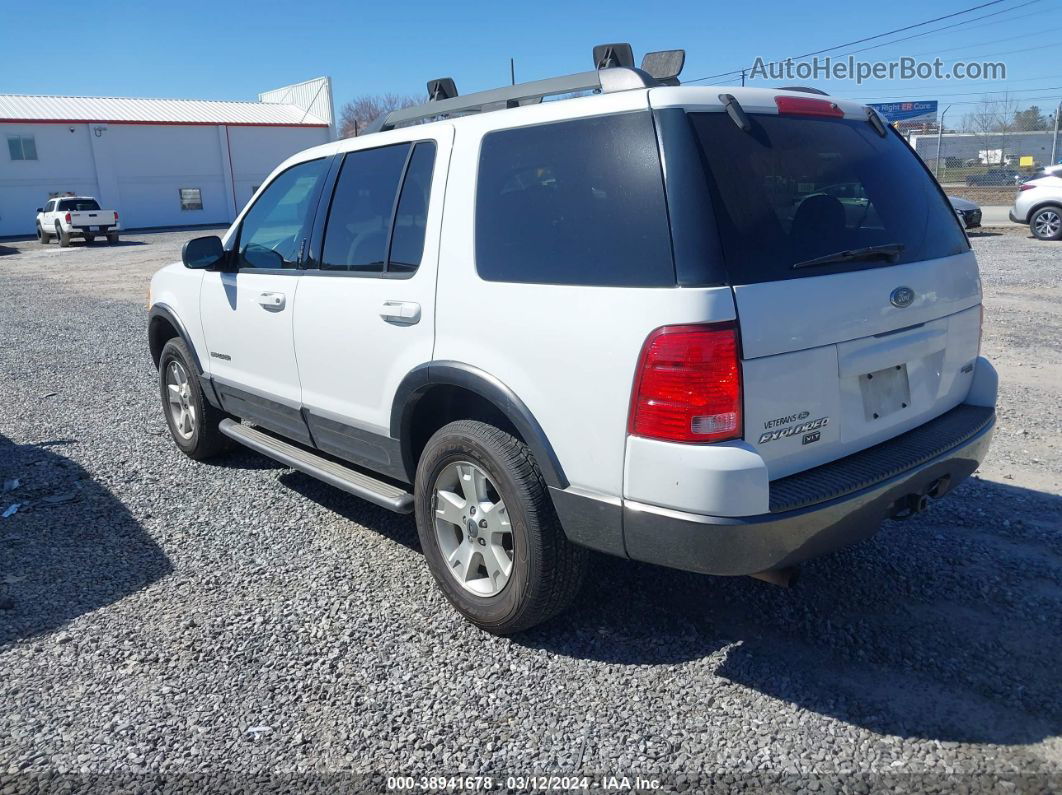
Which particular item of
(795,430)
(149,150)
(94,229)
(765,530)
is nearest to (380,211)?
(795,430)

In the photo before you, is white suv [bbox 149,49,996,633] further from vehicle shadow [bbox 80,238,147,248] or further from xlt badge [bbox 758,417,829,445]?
vehicle shadow [bbox 80,238,147,248]

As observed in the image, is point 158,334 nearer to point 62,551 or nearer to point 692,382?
point 62,551

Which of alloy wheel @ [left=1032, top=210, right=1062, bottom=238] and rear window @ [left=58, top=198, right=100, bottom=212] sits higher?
rear window @ [left=58, top=198, right=100, bottom=212]

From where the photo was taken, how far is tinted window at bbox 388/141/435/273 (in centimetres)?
378

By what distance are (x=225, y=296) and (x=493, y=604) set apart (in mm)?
2697

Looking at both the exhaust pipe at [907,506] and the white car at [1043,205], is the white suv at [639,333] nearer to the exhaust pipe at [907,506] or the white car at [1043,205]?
the exhaust pipe at [907,506]

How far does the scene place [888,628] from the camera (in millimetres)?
3566

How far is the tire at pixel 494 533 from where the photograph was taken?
326cm

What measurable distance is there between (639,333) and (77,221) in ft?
115

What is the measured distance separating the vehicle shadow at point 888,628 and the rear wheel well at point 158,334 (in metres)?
3.71

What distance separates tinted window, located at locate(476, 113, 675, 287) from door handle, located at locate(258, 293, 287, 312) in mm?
1514

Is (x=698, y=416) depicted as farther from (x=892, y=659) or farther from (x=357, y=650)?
(x=357, y=650)

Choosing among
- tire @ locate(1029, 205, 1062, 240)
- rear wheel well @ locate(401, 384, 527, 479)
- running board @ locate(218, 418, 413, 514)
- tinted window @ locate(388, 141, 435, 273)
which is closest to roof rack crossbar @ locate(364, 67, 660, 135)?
tinted window @ locate(388, 141, 435, 273)

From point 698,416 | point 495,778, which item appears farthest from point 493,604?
point 698,416
